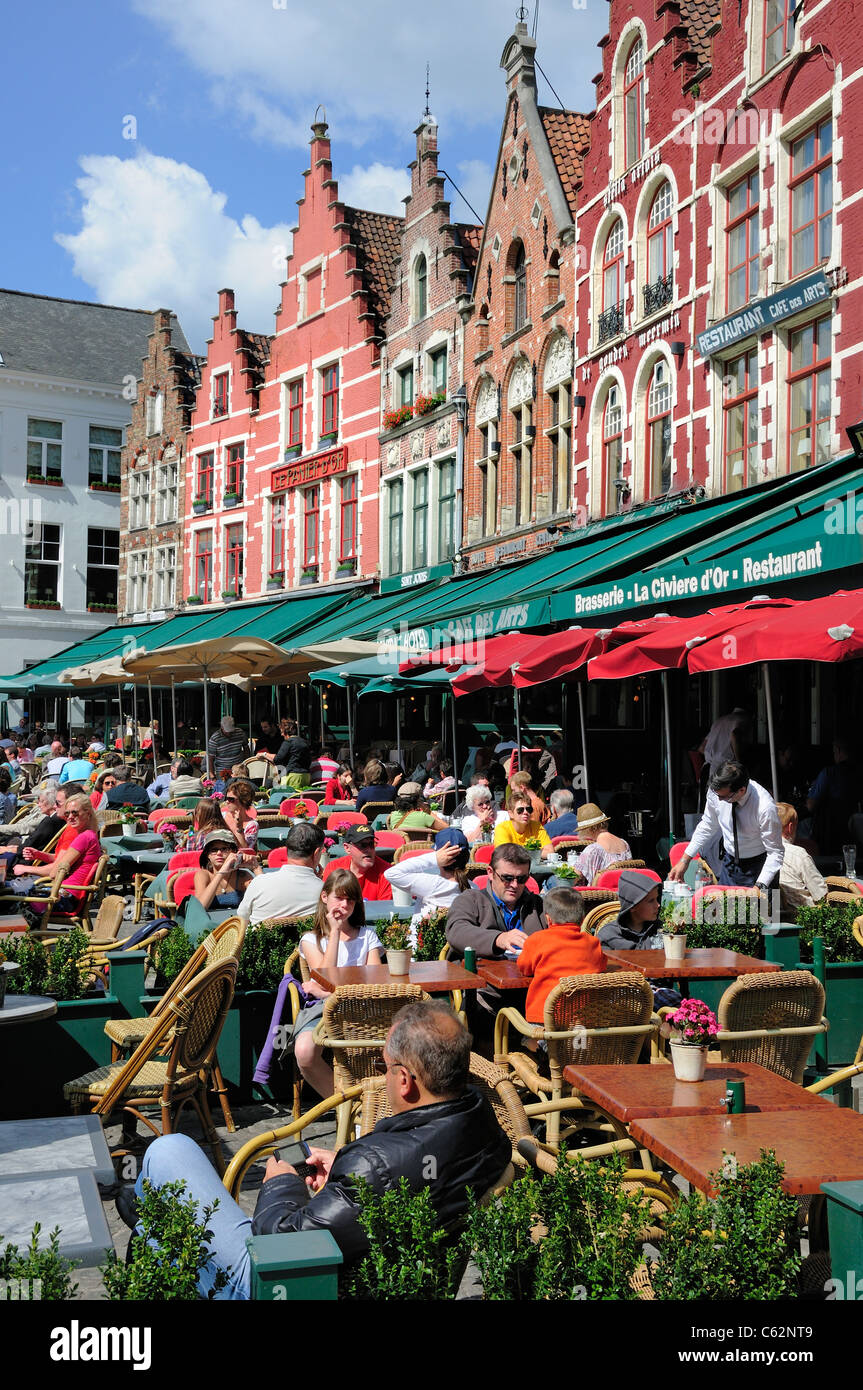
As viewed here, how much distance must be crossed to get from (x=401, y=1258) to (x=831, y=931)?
5092mm

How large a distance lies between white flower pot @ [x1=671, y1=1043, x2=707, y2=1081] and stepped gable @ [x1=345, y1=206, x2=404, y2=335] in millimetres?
26686

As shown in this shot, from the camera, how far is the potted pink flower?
167 inches

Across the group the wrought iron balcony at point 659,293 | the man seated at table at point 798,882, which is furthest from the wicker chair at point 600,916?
the wrought iron balcony at point 659,293

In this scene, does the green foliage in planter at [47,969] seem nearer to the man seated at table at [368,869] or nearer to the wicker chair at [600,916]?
the man seated at table at [368,869]

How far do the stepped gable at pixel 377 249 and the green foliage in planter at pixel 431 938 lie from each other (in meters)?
24.0

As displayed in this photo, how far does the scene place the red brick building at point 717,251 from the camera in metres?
14.1

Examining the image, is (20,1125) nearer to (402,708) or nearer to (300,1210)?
(300,1210)

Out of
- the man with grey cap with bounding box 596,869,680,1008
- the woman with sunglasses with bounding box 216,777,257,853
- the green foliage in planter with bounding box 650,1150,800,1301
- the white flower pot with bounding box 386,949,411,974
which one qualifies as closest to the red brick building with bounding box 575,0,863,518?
the woman with sunglasses with bounding box 216,777,257,853

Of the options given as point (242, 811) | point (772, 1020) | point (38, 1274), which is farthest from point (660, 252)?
point (38, 1274)

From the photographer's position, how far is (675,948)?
618cm

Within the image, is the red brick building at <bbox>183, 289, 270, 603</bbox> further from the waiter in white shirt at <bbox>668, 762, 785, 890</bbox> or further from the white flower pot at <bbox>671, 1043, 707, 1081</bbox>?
the white flower pot at <bbox>671, 1043, 707, 1081</bbox>
